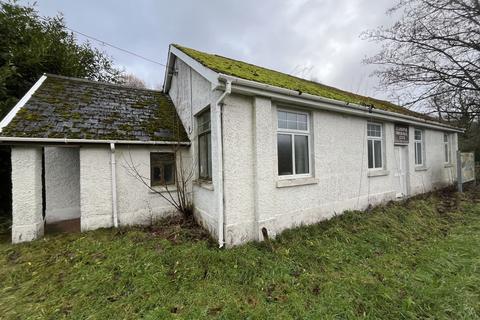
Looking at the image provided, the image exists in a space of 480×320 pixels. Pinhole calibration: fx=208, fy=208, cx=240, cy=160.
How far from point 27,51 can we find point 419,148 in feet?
60.2

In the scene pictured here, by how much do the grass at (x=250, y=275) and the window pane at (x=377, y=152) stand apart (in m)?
2.86

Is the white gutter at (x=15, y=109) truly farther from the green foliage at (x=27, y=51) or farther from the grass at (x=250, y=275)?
the grass at (x=250, y=275)

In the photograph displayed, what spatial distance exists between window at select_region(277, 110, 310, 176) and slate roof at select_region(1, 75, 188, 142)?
344 cm

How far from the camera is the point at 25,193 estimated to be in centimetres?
542

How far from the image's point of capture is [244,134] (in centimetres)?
488

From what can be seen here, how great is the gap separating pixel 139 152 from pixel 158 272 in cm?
409

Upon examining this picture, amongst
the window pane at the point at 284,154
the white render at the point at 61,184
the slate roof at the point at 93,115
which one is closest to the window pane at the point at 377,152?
the window pane at the point at 284,154

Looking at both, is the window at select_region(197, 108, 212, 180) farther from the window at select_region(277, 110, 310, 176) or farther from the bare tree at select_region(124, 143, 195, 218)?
the window at select_region(277, 110, 310, 176)

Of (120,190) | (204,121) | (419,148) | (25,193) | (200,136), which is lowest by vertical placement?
(120,190)

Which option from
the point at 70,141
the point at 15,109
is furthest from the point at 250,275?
the point at 15,109

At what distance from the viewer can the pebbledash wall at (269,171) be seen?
4.76 m

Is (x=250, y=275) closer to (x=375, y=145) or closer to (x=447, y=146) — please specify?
(x=375, y=145)

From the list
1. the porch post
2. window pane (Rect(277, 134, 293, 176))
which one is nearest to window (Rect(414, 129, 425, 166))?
window pane (Rect(277, 134, 293, 176))

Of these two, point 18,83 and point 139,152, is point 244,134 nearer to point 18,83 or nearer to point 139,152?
point 139,152
